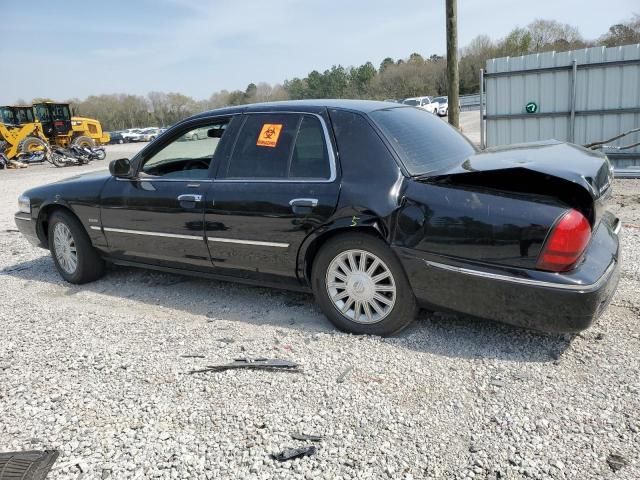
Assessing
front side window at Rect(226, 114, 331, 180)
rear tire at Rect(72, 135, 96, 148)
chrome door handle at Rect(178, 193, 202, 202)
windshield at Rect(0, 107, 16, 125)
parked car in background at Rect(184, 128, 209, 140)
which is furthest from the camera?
rear tire at Rect(72, 135, 96, 148)

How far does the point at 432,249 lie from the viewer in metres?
3.33

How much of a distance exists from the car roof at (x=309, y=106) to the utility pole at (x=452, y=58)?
21.7 ft

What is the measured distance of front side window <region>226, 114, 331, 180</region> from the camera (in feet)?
12.6

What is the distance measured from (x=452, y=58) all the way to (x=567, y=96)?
2.53 meters

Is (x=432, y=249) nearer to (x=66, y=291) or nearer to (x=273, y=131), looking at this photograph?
(x=273, y=131)

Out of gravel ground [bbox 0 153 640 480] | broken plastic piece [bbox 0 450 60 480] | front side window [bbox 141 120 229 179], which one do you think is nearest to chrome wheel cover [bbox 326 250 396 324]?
gravel ground [bbox 0 153 640 480]

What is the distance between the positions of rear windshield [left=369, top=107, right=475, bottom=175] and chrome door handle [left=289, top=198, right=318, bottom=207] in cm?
67

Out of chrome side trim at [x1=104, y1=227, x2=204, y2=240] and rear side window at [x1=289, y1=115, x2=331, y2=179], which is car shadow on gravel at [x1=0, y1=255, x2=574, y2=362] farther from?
rear side window at [x1=289, y1=115, x2=331, y2=179]

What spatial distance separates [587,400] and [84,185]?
454cm

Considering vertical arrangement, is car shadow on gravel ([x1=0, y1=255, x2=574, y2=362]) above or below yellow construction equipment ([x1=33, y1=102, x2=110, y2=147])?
below

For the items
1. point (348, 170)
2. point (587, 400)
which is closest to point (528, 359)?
point (587, 400)

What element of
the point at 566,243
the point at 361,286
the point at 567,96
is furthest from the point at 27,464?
the point at 567,96

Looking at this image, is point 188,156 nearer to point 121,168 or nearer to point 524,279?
point 121,168

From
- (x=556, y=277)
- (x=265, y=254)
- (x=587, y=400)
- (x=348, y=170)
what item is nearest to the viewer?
(x=587, y=400)
